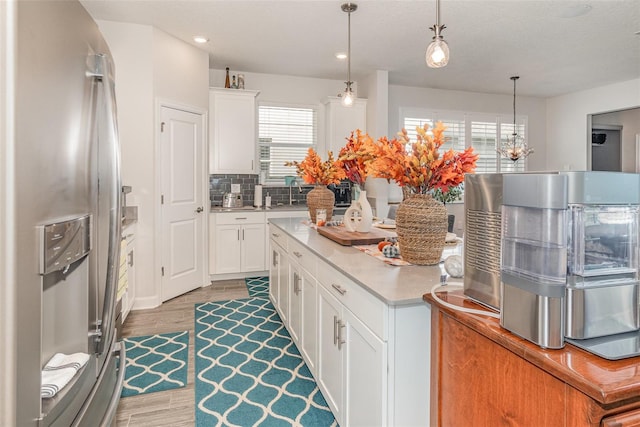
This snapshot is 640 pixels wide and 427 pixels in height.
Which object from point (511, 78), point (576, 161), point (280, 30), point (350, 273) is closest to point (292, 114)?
point (280, 30)

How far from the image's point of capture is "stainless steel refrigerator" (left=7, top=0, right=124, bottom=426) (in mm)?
659

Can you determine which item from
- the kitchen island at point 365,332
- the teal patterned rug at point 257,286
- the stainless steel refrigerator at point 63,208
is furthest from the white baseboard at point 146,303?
the stainless steel refrigerator at point 63,208

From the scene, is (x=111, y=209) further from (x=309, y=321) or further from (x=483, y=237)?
(x=309, y=321)

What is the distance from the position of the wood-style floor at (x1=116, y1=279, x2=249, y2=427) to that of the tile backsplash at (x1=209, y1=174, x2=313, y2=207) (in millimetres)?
1254

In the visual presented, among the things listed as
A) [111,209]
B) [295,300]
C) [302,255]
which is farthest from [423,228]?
[111,209]

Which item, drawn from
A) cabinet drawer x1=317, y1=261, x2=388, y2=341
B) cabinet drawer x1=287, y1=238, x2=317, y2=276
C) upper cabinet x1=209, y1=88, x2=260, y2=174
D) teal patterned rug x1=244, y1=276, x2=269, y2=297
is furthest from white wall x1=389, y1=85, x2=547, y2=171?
cabinet drawer x1=317, y1=261, x2=388, y2=341

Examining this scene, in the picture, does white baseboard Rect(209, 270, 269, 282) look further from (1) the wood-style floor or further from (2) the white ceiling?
(2) the white ceiling

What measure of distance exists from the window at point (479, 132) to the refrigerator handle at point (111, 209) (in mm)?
5624

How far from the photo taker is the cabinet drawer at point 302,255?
2256mm

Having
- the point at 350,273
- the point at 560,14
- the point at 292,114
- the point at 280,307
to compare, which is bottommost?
the point at 280,307

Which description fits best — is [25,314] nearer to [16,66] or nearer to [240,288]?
[16,66]

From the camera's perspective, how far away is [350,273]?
1.66 meters

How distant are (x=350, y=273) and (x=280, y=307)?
1.74 metres

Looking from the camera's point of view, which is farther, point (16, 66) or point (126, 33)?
point (126, 33)
